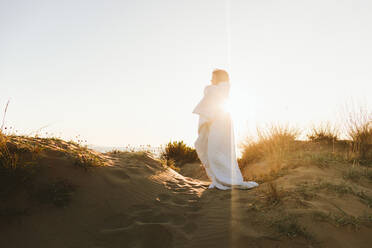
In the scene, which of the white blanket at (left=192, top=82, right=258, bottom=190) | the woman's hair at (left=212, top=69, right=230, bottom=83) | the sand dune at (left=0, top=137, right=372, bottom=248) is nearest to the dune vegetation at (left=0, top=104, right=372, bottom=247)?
the sand dune at (left=0, top=137, right=372, bottom=248)

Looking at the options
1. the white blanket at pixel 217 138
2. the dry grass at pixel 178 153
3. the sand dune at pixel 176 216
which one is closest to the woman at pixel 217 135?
the white blanket at pixel 217 138

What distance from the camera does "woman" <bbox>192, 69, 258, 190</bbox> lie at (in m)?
4.90

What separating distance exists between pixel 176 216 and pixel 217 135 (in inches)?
91.0

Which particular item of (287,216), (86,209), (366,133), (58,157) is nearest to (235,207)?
(287,216)

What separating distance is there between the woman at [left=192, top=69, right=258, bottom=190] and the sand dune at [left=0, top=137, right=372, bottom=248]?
2.67 ft

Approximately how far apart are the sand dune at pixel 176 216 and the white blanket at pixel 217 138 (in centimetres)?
82

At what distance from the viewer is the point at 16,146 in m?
3.28

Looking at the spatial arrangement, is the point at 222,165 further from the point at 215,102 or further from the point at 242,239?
the point at 242,239

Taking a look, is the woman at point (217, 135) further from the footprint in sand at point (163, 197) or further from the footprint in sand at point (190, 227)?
the footprint in sand at point (190, 227)

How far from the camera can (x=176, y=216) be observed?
126 inches

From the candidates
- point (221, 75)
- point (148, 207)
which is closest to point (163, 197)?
point (148, 207)

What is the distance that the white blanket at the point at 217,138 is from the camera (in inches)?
193

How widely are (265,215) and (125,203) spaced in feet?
6.41

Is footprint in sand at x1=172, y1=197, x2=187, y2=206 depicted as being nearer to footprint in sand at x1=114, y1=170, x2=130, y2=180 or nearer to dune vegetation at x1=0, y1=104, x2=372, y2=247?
dune vegetation at x1=0, y1=104, x2=372, y2=247
